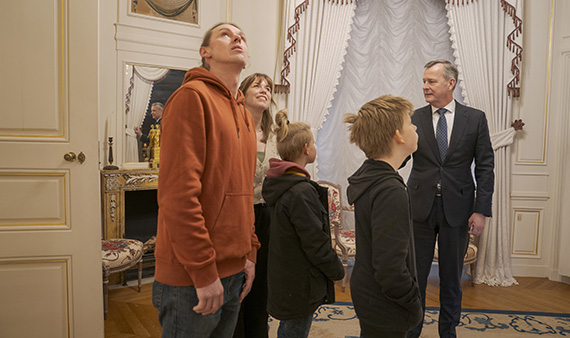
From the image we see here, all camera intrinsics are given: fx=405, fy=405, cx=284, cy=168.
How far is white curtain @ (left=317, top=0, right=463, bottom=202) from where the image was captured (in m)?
4.32

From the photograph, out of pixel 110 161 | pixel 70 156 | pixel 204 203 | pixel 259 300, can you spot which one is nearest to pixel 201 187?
pixel 204 203

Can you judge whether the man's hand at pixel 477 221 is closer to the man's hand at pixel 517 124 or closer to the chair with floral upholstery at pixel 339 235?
the chair with floral upholstery at pixel 339 235

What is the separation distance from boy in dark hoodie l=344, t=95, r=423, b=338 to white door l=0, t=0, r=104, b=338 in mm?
1470

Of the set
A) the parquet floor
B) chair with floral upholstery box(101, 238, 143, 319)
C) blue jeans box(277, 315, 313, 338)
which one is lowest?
the parquet floor

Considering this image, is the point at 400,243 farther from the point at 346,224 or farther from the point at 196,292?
the point at 346,224

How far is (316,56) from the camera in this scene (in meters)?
4.24

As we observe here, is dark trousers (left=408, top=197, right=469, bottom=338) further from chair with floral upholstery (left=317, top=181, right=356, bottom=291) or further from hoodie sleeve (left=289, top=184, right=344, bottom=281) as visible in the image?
chair with floral upholstery (left=317, top=181, right=356, bottom=291)

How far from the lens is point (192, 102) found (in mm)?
1117

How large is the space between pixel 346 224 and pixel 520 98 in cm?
219

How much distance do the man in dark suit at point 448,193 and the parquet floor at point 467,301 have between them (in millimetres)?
1065

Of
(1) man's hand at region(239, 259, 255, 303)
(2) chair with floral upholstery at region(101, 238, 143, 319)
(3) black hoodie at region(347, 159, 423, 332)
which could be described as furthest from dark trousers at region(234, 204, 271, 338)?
(2) chair with floral upholstery at region(101, 238, 143, 319)

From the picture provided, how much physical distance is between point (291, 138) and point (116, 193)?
242cm

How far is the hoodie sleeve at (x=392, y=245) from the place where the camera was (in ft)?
4.18

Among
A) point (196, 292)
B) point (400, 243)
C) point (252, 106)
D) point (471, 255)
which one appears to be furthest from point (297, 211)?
point (471, 255)
